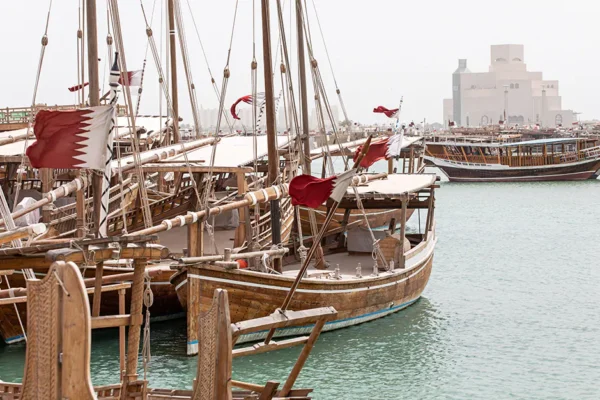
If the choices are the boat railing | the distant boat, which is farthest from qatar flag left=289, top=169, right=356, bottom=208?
the boat railing

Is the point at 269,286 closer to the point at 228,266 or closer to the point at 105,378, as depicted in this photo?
the point at 228,266

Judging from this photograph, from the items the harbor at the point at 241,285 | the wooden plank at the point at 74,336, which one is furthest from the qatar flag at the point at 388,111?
the wooden plank at the point at 74,336

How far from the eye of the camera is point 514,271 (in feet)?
125

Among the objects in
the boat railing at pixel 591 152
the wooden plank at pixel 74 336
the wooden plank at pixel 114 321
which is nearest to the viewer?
the wooden plank at pixel 74 336

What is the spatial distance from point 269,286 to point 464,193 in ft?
207

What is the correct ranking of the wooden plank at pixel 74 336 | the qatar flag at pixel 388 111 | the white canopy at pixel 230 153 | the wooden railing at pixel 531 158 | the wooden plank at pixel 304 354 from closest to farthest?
the wooden plank at pixel 74 336, the wooden plank at pixel 304 354, the white canopy at pixel 230 153, the qatar flag at pixel 388 111, the wooden railing at pixel 531 158

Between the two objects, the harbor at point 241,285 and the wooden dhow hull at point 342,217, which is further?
the wooden dhow hull at point 342,217

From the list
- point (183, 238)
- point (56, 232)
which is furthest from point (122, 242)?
point (183, 238)

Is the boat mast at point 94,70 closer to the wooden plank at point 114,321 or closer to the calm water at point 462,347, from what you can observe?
the wooden plank at point 114,321

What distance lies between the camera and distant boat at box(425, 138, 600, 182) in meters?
90.2

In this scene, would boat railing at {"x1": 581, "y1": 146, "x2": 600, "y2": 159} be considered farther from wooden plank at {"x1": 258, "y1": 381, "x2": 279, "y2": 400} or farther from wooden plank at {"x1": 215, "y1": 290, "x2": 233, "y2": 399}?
wooden plank at {"x1": 215, "y1": 290, "x2": 233, "y2": 399}

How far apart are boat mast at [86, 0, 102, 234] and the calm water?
6.30 meters

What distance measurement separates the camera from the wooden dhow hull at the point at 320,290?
21609 millimetres

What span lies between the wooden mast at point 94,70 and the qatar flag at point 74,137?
0.28m
